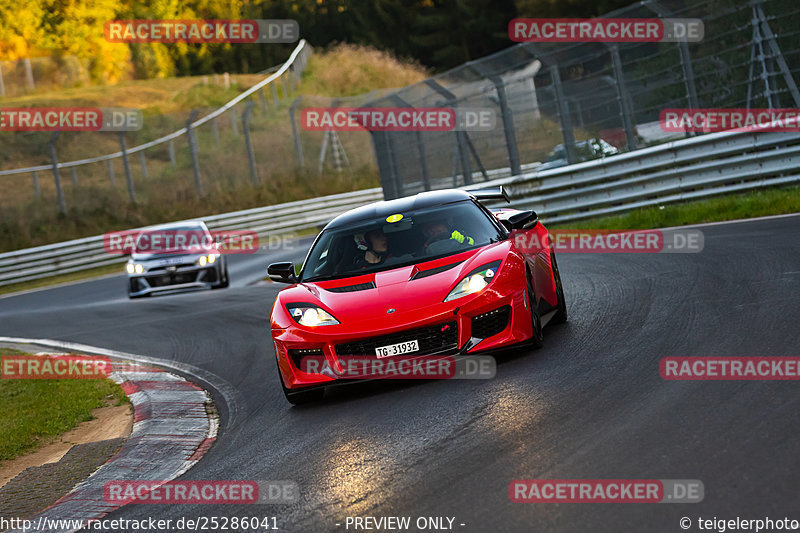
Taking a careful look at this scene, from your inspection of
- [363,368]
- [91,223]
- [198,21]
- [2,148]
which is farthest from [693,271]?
[198,21]

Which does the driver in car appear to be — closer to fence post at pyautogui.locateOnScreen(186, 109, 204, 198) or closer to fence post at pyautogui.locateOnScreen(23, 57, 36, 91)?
fence post at pyautogui.locateOnScreen(186, 109, 204, 198)

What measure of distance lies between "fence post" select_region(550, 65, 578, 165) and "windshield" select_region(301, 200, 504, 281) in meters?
10.7

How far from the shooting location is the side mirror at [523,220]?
325 inches

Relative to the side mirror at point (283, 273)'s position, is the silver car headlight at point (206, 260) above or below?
above

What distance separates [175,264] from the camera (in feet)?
63.3

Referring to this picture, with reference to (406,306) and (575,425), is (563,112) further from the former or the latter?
(575,425)

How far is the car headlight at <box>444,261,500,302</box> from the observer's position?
722 centimetres

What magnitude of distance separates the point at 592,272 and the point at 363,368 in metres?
5.42

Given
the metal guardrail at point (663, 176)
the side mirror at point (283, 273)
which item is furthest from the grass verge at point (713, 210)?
the side mirror at point (283, 273)

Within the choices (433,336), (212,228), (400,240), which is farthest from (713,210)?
(212,228)

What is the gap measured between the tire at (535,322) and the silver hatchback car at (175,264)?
40.6ft

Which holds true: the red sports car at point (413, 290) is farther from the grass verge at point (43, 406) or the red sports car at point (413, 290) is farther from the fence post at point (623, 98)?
the fence post at point (623, 98)

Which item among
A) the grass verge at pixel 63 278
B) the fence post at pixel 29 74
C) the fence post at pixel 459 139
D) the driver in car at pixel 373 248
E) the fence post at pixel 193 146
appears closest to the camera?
the driver in car at pixel 373 248

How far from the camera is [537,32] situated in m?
51.2
